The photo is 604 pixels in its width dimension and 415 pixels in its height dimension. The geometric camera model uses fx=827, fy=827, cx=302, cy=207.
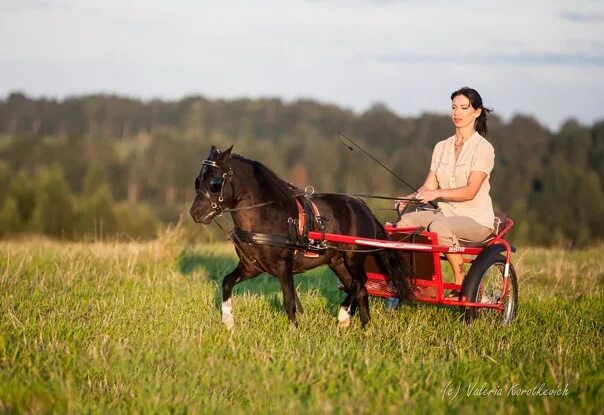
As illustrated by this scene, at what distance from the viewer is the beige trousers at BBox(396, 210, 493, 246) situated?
8320 mm

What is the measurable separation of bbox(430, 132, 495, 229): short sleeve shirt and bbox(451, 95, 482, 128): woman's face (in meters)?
0.17

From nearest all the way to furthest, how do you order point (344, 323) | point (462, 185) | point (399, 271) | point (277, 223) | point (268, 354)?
point (268, 354) → point (277, 223) → point (344, 323) → point (399, 271) → point (462, 185)

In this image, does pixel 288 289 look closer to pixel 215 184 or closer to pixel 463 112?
pixel 215 184

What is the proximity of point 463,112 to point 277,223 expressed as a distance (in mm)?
2481

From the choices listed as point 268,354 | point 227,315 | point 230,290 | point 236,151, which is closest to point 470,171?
point 230,290

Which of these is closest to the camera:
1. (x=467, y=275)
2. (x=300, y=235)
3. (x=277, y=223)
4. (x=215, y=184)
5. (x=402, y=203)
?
(x=215, y=184)

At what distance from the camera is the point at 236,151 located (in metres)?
105

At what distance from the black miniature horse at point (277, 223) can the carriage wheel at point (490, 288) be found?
67cm

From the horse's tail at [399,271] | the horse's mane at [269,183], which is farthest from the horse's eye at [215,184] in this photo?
the horse's tail at [399,271]

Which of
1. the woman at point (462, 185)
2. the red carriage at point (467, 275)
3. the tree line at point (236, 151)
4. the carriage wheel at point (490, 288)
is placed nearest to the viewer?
the red carriage at point (467, 275)

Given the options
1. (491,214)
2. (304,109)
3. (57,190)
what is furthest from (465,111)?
(304,109)

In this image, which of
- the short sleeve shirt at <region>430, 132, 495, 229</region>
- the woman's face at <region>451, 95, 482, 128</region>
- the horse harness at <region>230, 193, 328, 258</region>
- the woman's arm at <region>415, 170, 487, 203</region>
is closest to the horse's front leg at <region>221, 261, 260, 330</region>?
the horse harness at <region>230, 193, 328, 258</region>

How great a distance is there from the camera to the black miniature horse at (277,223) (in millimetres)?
7309

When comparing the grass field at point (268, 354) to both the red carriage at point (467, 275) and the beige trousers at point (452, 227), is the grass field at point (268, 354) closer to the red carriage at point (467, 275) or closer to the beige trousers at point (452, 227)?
the red carriage at point (467, 275)
